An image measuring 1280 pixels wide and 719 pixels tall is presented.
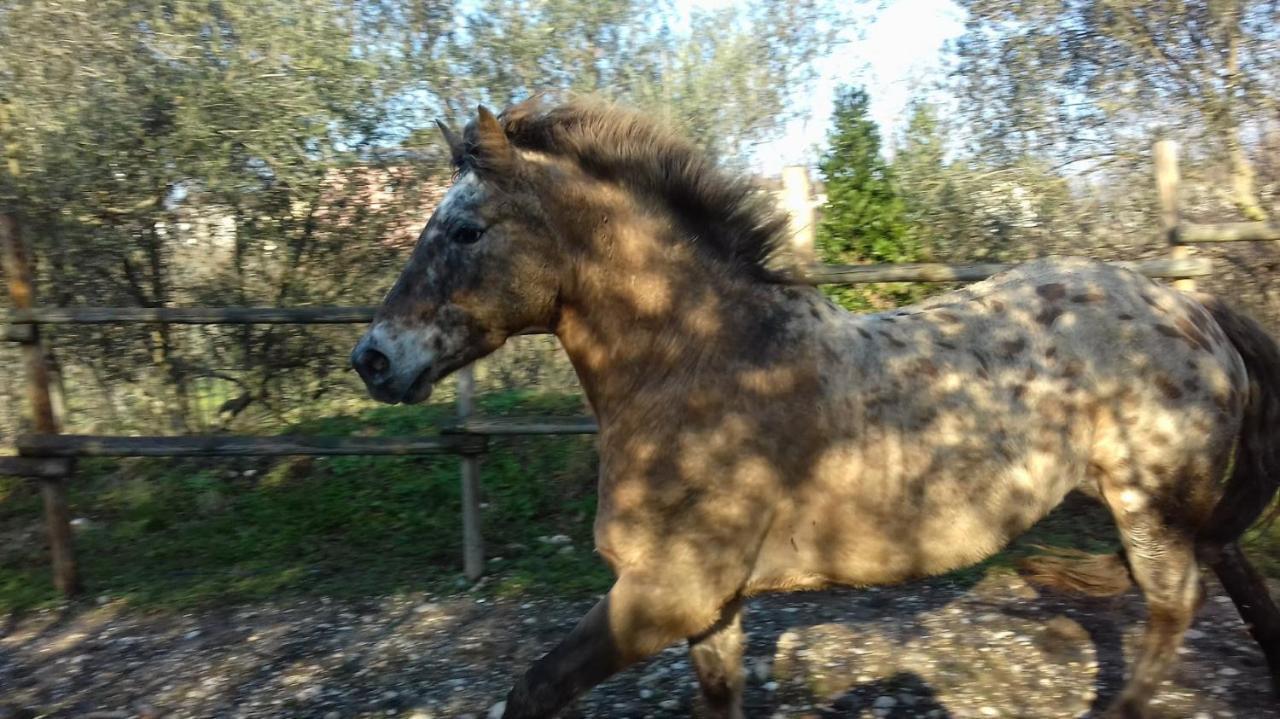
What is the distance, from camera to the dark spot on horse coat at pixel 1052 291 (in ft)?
9.95

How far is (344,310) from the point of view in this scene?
5.23m

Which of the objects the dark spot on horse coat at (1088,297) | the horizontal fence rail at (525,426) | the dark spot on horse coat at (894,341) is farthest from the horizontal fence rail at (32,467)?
the dark spot on horse coat at (1088,297)

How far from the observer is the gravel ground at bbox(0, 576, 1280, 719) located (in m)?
3.55

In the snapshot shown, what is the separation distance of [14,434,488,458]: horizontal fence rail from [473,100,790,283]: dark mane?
2744 millimetres

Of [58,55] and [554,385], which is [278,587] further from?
[58,55]

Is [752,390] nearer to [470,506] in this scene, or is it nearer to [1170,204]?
[470,506]

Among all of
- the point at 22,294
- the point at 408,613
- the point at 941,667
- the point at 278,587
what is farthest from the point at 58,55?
the point at 941,667

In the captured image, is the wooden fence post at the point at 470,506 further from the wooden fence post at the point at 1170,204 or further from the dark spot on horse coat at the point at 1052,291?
the wooden fence post at the point at 1170,204

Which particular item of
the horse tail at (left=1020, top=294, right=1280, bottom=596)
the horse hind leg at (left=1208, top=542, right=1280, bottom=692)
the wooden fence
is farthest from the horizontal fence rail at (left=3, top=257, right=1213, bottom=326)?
the horse hind leg at (left=1208, top=542, right=1280, bottom=692)

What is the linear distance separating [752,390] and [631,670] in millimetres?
1810

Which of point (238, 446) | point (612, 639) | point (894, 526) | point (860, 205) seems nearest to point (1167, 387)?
point (894, 526)

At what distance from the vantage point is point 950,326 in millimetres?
2953

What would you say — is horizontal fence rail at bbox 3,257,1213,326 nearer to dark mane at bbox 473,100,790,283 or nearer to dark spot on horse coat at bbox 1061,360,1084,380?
dark mane at bbox 473,100,790,283

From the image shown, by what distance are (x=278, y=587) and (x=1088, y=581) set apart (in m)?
4.39
